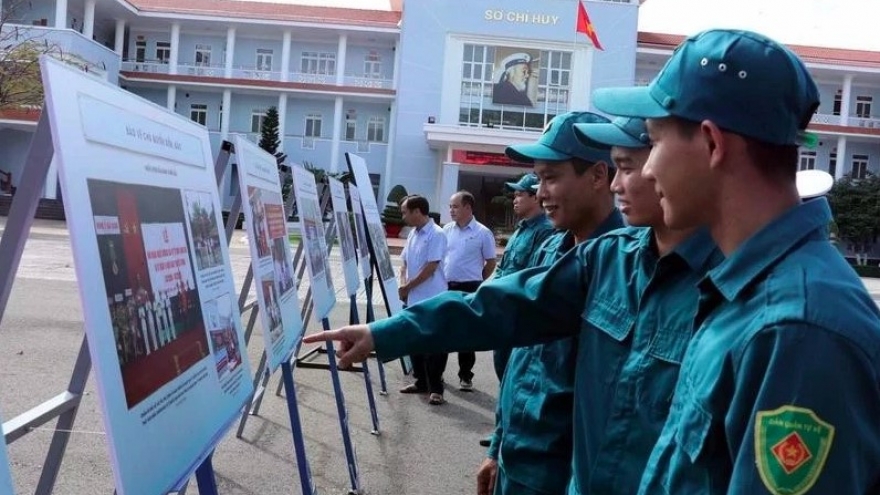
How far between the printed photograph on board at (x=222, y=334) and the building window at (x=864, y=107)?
136 feet

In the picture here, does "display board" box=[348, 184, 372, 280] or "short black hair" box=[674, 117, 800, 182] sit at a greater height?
"short black hair" box=[674, 117, 800, 182]

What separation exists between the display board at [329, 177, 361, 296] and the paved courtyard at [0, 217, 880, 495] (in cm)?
105

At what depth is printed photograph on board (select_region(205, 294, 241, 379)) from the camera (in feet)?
6.82

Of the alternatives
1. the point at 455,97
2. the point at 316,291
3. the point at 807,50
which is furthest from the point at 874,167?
the point at 316,291

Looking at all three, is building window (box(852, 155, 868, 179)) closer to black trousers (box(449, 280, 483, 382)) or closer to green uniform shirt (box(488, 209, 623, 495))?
black trousers (box(449, 280, 483, 382))

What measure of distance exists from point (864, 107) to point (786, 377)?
4228 centimetres

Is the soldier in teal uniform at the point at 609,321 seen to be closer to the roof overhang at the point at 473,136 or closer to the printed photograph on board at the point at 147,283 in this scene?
the printed photograph on board at the point at 147,283

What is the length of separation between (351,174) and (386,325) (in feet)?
15.0

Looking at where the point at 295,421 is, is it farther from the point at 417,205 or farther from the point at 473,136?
the point at 473,136

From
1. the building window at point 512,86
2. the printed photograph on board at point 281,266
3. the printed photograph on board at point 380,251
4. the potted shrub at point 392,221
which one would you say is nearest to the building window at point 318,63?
the building window at point 512,86

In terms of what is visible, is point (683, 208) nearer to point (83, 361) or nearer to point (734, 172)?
point (734, 172)

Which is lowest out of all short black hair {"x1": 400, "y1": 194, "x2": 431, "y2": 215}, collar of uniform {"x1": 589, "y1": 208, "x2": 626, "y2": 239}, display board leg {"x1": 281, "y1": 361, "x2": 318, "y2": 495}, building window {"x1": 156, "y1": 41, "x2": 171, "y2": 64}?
display board leg {"x1": 281, "y1": 361, "x2": 318, "y2": 495}

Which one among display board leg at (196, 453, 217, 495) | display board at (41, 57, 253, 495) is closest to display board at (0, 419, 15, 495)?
display board at (41, 57, 253, 495)

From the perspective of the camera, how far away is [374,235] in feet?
22.7
